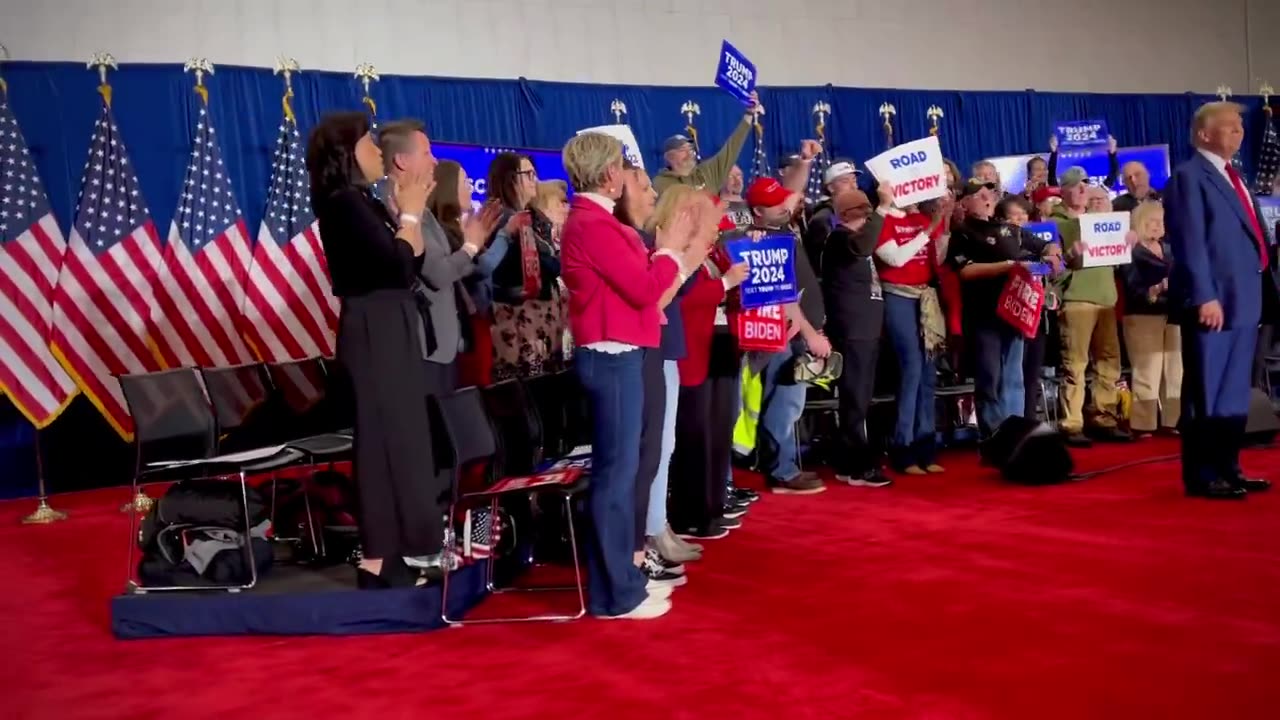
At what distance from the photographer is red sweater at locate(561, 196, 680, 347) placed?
3984mm

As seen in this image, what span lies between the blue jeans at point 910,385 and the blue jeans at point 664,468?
2.39 m

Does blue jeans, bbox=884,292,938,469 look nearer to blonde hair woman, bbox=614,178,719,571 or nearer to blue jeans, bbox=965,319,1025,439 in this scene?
blue jeans, bbox=965,319,1025,439

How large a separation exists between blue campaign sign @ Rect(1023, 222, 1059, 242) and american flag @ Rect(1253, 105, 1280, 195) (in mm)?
6507

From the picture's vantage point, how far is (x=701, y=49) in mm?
11055

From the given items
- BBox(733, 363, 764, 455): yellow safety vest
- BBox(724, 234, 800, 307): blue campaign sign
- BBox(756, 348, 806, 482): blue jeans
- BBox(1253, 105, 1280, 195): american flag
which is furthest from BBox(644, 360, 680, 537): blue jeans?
BBox(1253, 105, 1280, 195): american flag

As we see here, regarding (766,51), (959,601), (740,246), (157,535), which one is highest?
(766,51)

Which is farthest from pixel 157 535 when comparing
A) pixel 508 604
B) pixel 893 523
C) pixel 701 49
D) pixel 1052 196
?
pixel 701 49

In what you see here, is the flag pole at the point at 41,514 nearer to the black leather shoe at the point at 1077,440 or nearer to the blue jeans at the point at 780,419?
the blue jeans at the point at 780,419

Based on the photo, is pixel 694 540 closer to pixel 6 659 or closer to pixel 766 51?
pixel 6 659

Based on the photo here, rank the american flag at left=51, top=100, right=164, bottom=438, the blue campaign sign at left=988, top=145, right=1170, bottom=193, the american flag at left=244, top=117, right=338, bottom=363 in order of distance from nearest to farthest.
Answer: the american flag at left=51, top=100, right=164, bottom=438, the american flag at left=244, top=117, right=338, bottom=363, the blue campaign sign at left=988, top=145, right=1170, bottom=193

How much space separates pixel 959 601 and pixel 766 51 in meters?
8.14

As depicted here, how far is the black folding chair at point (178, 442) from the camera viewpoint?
456cm

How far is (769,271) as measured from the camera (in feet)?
18.1

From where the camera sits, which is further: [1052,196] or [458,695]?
[1052,196]
